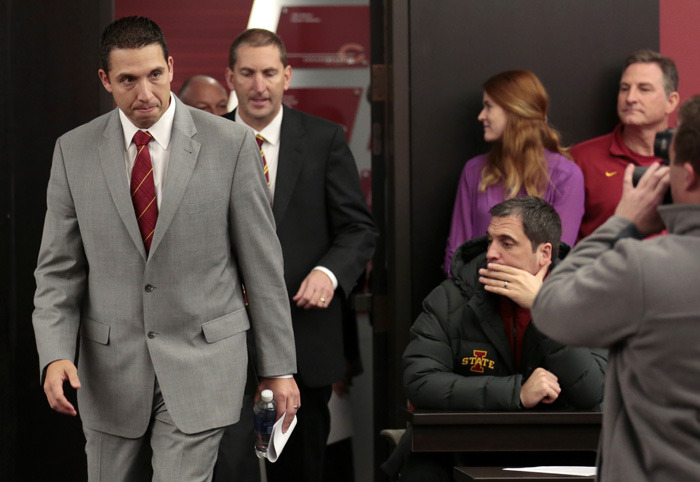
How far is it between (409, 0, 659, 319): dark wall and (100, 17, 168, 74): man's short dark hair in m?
1.93

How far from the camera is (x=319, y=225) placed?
4.27m

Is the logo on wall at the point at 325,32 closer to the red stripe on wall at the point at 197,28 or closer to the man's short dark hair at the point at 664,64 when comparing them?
the red stripe on wall at the point at 197,28

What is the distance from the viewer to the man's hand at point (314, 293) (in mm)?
4031

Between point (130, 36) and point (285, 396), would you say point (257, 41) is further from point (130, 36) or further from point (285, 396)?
point (285, 396)

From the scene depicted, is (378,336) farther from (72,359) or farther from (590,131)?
(72,359)

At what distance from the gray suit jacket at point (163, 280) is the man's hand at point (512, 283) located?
881 millimetres

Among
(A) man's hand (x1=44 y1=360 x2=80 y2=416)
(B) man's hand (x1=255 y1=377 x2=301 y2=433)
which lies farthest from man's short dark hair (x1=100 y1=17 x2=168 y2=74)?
(B) man's hand (x1=255 y1=377 x2=301 y2=433)

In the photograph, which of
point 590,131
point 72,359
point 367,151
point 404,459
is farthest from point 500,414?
point 367,151

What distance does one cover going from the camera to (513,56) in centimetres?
483

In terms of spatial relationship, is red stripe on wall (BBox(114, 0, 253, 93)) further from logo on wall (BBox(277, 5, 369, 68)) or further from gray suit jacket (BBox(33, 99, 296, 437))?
gray suit jacket (BBox(33, 99, 296, 437))

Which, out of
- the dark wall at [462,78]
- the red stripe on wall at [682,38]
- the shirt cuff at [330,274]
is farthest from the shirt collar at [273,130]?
the red stripe on wall at [682,38]

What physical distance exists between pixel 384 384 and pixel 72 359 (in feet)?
7.41

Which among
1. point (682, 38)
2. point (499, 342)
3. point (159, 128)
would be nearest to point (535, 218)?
point (499, 342)

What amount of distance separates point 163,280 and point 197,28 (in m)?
2.99
